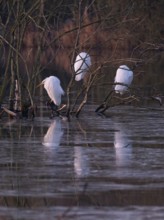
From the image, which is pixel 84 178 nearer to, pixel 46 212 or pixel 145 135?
pixel 46 212

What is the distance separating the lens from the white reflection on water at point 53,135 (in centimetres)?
1217

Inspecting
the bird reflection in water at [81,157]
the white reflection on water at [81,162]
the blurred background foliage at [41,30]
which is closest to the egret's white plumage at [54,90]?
the blurred background foliage at [41,30]

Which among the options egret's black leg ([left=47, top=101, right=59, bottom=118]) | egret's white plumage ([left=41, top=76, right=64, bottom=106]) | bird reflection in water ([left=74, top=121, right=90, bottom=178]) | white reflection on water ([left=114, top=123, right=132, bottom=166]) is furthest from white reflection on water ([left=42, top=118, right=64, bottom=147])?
egret's white plumage ([left=41, top=76, right=64, bottom=106])

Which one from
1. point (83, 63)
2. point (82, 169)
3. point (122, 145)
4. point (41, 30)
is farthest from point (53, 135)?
point (41, 30)

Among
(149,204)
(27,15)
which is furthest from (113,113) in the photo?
(149,204)

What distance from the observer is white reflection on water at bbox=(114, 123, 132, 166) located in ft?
34.8

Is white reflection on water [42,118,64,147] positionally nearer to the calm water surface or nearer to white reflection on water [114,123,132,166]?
the calm water surface

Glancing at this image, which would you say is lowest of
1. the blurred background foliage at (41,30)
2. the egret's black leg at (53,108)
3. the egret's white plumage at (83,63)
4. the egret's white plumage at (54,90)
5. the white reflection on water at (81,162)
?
the egret's black leg at (53,108)

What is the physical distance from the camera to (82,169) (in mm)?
9797

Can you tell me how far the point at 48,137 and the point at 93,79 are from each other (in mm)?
2949

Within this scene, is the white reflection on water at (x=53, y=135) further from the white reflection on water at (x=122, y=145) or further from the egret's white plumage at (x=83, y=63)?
the egret's white plumage at (x=83, y=63)

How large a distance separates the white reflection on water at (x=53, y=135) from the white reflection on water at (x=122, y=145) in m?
0.81

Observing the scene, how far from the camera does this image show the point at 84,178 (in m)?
9.16

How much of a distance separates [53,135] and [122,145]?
5.19 ft
